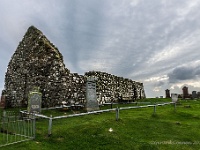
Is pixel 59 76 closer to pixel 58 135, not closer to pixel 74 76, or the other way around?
pixel 74 76

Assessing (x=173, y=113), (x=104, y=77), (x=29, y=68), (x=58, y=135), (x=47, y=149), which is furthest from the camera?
(x=104, y=77)

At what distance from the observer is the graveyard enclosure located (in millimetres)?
20188

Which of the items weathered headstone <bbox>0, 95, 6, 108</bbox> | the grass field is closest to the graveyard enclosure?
weathered headstone <bbox>0, 95, 6, 108</bbox>

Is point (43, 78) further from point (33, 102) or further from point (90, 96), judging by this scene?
point (33, 102)

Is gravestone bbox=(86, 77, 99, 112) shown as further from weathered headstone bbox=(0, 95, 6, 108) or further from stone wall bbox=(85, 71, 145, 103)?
weathered headstone bbox=(0, 95, 6, 108)

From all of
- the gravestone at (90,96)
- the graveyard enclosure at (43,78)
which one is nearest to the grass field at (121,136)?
the gravestone at (90,96)

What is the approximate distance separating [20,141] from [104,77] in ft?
54.8

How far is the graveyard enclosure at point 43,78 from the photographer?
66.2ft

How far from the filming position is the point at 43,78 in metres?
20.6

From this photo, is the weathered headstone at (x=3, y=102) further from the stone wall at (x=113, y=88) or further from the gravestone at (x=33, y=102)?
the gravestone at (x=33, y=102)

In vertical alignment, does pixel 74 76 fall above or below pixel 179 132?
above

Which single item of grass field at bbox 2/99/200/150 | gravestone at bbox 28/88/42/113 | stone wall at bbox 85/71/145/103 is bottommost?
grass field at bbox 2/99/200/150

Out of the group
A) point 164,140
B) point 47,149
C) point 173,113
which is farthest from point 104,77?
point 47,149

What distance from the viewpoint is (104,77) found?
25.9 meters
